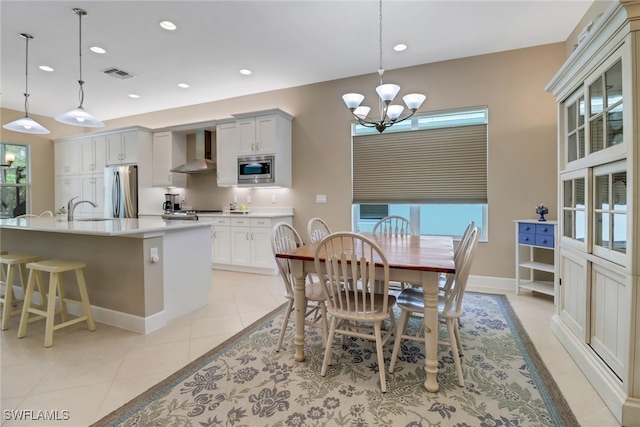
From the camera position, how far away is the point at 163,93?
5191 millimetres

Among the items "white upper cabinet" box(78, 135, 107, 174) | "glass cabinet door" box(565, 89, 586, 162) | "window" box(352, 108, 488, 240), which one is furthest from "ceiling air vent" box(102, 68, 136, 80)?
"glass cabinet door" box(565, 89, 586, 162)

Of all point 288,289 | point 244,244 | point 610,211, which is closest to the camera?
point 610,211

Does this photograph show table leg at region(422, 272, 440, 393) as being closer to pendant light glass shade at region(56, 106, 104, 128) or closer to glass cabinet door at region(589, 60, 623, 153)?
glass cabinet door at region(589, 60, 623, 153)

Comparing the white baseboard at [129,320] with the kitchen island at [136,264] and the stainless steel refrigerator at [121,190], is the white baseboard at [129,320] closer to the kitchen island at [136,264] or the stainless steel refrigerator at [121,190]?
the kitchen island at [136,264]

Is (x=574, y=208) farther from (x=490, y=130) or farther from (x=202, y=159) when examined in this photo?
(x=202, y=159)

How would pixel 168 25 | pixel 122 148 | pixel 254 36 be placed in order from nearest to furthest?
pixel 168 25 → pixel 254 36 → pixel 122 148

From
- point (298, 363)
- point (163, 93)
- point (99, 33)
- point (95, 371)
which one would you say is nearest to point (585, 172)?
point (298, 363)

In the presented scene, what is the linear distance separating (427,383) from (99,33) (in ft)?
15.0

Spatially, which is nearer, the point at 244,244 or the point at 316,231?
the point at 316,231

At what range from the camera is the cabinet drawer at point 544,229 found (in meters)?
3.15

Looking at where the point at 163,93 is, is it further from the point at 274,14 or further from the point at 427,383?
the point at 427,383

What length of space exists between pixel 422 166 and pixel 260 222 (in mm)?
2508

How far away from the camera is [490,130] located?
3.78 meters

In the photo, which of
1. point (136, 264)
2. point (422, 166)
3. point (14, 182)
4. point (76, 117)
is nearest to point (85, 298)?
point (136, 264)
